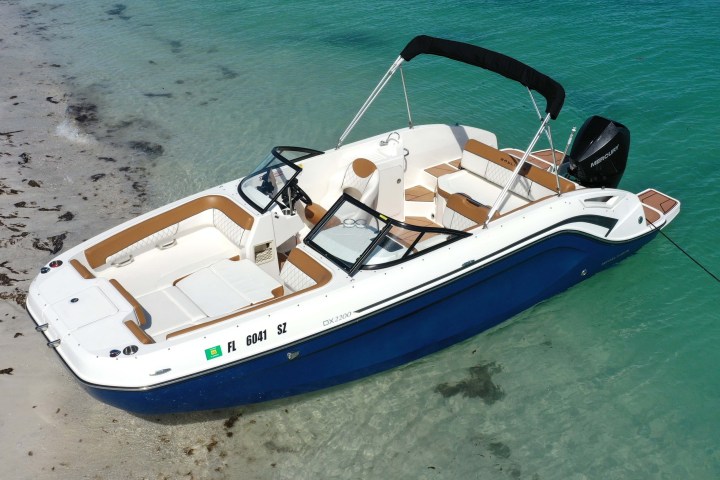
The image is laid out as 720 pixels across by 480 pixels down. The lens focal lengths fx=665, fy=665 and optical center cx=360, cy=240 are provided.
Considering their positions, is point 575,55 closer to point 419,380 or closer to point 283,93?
point 283,93

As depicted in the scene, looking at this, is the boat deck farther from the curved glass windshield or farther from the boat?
the curved glass windshield

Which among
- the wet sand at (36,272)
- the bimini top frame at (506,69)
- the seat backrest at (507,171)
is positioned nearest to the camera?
the wet sand at (36,272)

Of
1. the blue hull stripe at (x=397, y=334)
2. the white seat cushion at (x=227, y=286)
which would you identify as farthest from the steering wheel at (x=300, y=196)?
the blue hull stripe at (x=397, y=334)

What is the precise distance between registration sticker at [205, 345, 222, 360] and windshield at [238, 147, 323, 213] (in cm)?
196

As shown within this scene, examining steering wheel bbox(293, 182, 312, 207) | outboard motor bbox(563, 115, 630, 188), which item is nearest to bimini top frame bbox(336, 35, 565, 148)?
outboard motor bbox(563, 115, 630, 188)

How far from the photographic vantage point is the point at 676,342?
7.57 meters

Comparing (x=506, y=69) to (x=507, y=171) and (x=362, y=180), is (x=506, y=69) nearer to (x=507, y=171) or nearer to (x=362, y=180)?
(x=507, y=171)

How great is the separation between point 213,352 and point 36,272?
409 cm

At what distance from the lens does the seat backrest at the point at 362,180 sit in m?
8.06

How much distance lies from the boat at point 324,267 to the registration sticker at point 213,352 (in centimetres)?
1

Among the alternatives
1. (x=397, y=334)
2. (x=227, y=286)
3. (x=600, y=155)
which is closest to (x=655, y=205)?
(x=600, y=155)

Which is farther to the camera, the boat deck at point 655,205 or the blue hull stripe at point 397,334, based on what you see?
the boat deck at point 655,205

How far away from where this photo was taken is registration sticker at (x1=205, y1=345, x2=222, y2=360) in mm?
5789

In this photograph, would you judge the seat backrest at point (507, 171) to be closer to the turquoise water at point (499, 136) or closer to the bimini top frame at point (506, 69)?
the bimini top frame at point (506, 69)
